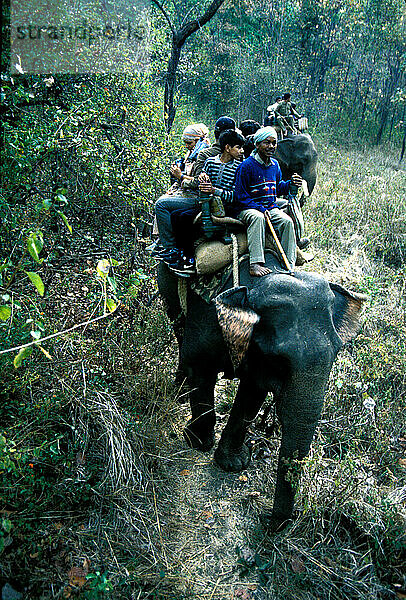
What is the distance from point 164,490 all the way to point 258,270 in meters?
1.90

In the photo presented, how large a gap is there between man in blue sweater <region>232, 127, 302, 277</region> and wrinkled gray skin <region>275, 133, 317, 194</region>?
4288mm

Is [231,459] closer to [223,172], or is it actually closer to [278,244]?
[278,244]

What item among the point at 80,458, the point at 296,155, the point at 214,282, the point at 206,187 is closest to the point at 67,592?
the point at 80,458

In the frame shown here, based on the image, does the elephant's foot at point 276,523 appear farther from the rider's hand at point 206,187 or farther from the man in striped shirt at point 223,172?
the rider's hand at point 206,187

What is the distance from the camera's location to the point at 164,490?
3.64 m

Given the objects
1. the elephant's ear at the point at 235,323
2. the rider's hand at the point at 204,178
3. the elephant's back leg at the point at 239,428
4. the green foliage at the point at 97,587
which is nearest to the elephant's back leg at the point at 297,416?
the elephant's ear at the point at 235,323

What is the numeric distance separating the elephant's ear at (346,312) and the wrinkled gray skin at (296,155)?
4.80 m

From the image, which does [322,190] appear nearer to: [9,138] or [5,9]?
[5,9]

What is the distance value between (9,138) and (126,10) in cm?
1720

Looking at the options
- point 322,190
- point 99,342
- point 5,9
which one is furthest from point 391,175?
point 99,342

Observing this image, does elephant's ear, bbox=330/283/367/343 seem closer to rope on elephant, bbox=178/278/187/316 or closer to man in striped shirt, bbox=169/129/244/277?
man in striped shirt, bbox=169/129/244/277

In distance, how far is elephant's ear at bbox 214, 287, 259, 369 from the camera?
2879 mm

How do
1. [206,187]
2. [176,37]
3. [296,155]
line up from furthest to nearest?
[176,37] < [296,155] < [206,187]

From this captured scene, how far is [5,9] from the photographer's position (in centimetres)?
573
